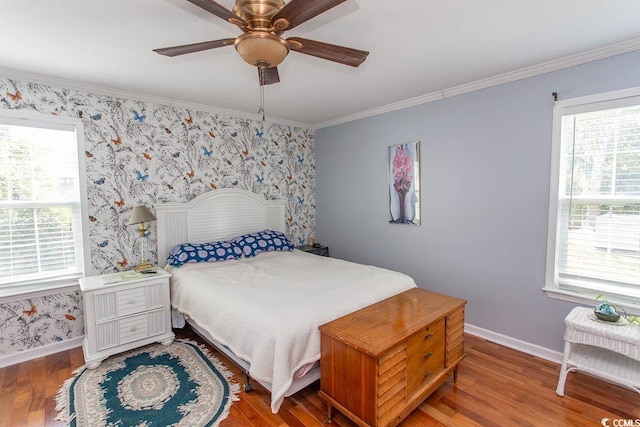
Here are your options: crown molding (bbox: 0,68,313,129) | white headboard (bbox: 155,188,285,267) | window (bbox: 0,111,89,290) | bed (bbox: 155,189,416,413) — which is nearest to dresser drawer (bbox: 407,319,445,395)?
bed (bbox: 155,189,416,413)

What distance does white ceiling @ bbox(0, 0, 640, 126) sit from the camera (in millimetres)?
1706

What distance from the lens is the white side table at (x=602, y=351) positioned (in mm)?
1881

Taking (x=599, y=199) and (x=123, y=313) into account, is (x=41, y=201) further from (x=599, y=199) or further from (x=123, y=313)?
(x=599, y=199)

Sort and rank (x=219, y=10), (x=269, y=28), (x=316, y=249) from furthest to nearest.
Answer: (x=316, y=249) < (x=269, y=28) < (x=219, y=10)

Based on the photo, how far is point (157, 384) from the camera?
2.24m

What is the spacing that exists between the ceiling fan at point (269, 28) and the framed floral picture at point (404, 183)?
1899 millimetres

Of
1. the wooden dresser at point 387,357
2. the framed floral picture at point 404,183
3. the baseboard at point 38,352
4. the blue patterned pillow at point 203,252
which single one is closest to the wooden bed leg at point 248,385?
the wooden dresser at point 387,357

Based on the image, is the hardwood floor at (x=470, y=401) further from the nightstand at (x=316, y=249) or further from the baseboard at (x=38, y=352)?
the nightstand at (x=316, y=249)

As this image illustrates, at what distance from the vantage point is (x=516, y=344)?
108 inches

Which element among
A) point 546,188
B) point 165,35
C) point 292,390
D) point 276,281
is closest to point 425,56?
point 546,188

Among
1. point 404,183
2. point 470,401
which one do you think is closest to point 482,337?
point 470,401

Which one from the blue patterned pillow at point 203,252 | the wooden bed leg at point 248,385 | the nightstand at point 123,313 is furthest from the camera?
the blue patterned pillow at point 203,252

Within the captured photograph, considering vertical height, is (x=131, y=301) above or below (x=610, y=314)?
below

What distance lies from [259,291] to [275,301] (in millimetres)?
270
